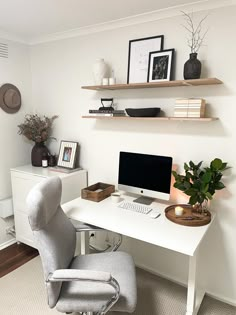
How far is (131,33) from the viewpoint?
2.26 meters

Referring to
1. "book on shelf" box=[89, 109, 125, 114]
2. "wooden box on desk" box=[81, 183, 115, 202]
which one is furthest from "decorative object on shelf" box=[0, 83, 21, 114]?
"wooden box on desk" box=[81, 183, 115, 202]

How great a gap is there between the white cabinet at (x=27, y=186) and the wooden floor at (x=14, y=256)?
11 centimetres

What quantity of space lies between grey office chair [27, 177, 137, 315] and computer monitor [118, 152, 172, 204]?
680mm

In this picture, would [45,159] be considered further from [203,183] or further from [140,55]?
[203,183]

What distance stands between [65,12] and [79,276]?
2.05m

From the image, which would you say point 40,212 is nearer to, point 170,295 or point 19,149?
point 170,295

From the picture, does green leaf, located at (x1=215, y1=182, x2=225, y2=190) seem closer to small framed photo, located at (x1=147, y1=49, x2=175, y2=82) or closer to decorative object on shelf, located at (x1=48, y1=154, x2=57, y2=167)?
small framed photo, located at (x1=147, y1=49, x2=175, y2=82)

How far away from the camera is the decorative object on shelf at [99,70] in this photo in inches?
91.6

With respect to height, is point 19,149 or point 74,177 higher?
point 19,149

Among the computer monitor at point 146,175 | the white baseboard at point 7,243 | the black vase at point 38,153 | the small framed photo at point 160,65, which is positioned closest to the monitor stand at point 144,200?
the computer monitor at point 146,175

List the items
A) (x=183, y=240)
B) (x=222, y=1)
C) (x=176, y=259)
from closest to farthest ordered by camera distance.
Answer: (x=183, y=240)
(x=222, y=1)
(x=176, y=259)

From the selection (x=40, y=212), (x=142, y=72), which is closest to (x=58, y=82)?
(x=142, y=72)

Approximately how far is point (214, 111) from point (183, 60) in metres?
0.50

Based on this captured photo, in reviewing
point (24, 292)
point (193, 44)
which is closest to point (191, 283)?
point (24, 292)
